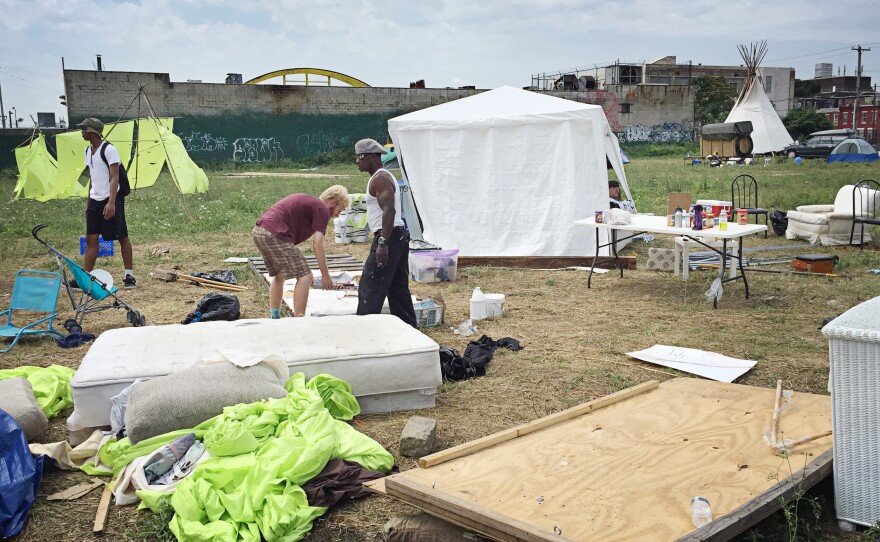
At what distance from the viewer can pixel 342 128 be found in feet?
120

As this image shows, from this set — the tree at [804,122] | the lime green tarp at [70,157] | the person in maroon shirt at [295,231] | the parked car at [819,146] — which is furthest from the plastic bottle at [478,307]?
the tree at [804,122]

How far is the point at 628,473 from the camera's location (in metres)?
3.70

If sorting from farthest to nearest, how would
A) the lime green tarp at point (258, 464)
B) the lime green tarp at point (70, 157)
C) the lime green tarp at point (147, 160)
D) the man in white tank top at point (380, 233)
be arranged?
the lime green tarp at point (147, 160), the lime green tarp at point (70, 157), the man in white tank top at point (380, 233), the lime green tarp at point (258, 464)

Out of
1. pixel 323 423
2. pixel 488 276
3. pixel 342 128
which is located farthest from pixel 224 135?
pixel 323 423

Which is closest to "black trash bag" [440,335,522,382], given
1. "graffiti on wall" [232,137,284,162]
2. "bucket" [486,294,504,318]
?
"bucket" [486,294,504,318]

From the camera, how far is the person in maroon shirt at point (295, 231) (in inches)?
253

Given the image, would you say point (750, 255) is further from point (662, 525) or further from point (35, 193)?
point (35, 193)

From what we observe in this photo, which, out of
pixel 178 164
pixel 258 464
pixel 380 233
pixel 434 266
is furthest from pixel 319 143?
pixel 258 464

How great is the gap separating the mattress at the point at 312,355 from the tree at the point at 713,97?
4409 centimetres

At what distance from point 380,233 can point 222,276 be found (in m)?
3.78

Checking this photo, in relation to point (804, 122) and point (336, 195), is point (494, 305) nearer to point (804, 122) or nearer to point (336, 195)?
→ point (336, 195)

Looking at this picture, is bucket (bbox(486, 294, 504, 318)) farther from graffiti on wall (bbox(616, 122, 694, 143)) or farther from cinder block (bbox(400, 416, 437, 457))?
graffiti on wall (bbox(616, 122, 694, 143))

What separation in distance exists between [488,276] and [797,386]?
190 inches

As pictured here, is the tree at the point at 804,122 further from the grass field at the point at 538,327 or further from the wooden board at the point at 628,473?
the wooden board at the point at 628,473
